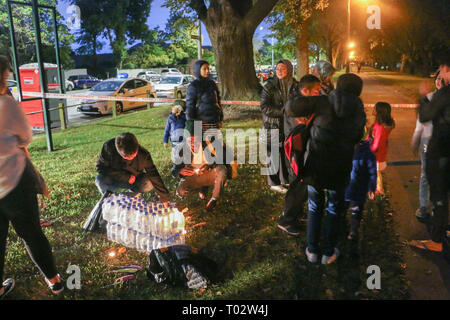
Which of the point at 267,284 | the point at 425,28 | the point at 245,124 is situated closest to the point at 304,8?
the point at 245,124

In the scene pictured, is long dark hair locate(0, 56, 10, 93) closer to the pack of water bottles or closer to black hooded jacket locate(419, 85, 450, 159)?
the pack of water bottles

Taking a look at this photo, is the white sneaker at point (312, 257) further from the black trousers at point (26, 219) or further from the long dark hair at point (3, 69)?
the long dark hair at point (3, 69)

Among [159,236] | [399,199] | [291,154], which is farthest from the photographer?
[399,199]

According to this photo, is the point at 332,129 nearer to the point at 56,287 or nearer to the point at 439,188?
the point at 439,188

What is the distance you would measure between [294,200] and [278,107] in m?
1.43

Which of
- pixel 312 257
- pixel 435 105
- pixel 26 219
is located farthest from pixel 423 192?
pixel 26 219

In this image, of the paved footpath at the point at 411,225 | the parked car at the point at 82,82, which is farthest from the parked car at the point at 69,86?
the paved footpath at the point at 411,225

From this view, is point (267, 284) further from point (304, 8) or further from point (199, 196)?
point (304, 8)

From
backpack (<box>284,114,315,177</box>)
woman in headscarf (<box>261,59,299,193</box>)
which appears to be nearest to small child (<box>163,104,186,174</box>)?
woman in headscarf (<box>261,59,299,193</box>)

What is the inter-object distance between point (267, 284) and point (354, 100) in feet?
6.19

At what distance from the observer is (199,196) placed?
5855 millimetres

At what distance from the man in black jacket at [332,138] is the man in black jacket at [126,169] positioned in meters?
1.71

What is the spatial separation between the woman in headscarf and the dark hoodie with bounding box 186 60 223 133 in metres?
0.71

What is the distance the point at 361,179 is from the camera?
4230mm
